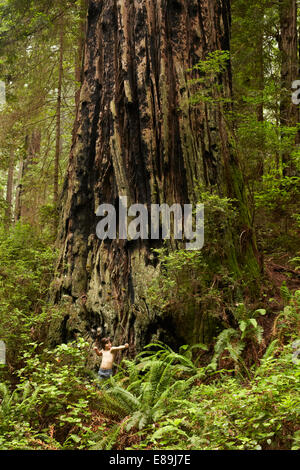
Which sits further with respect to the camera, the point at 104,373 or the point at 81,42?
the point at 81,42

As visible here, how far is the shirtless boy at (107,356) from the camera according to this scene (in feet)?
19.4

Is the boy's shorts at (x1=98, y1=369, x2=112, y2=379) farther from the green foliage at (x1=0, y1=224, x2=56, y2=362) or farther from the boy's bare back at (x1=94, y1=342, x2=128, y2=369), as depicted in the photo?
the green foliage at (x1=0, y1=224, x2=56, y2=362)

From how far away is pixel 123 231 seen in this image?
7.18 meters

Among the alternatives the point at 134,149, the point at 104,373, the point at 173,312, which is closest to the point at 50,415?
the point at 104,373

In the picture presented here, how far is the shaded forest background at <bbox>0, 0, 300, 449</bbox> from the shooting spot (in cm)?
405

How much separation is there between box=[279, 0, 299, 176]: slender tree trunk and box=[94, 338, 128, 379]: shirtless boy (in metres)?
6.73


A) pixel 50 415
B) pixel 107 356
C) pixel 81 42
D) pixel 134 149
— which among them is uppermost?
pixel 81 42

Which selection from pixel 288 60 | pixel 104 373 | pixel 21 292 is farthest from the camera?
pixel 288 60

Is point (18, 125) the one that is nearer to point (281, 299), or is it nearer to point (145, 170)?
point (145, 170)

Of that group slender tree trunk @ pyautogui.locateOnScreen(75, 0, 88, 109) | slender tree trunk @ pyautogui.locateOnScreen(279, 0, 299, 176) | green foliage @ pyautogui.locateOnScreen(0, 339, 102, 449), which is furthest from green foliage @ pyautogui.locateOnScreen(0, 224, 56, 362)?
slender tree trunk @ pyautogui.locateOnScreen(279, 0, 299, 176)

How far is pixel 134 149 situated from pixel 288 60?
20.9ft

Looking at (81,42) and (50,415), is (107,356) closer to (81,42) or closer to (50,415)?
(50,415)

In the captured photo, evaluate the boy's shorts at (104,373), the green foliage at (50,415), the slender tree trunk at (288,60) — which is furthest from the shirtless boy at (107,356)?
the slender tree trunk at (288,60)

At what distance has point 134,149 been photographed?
23.8 ft
